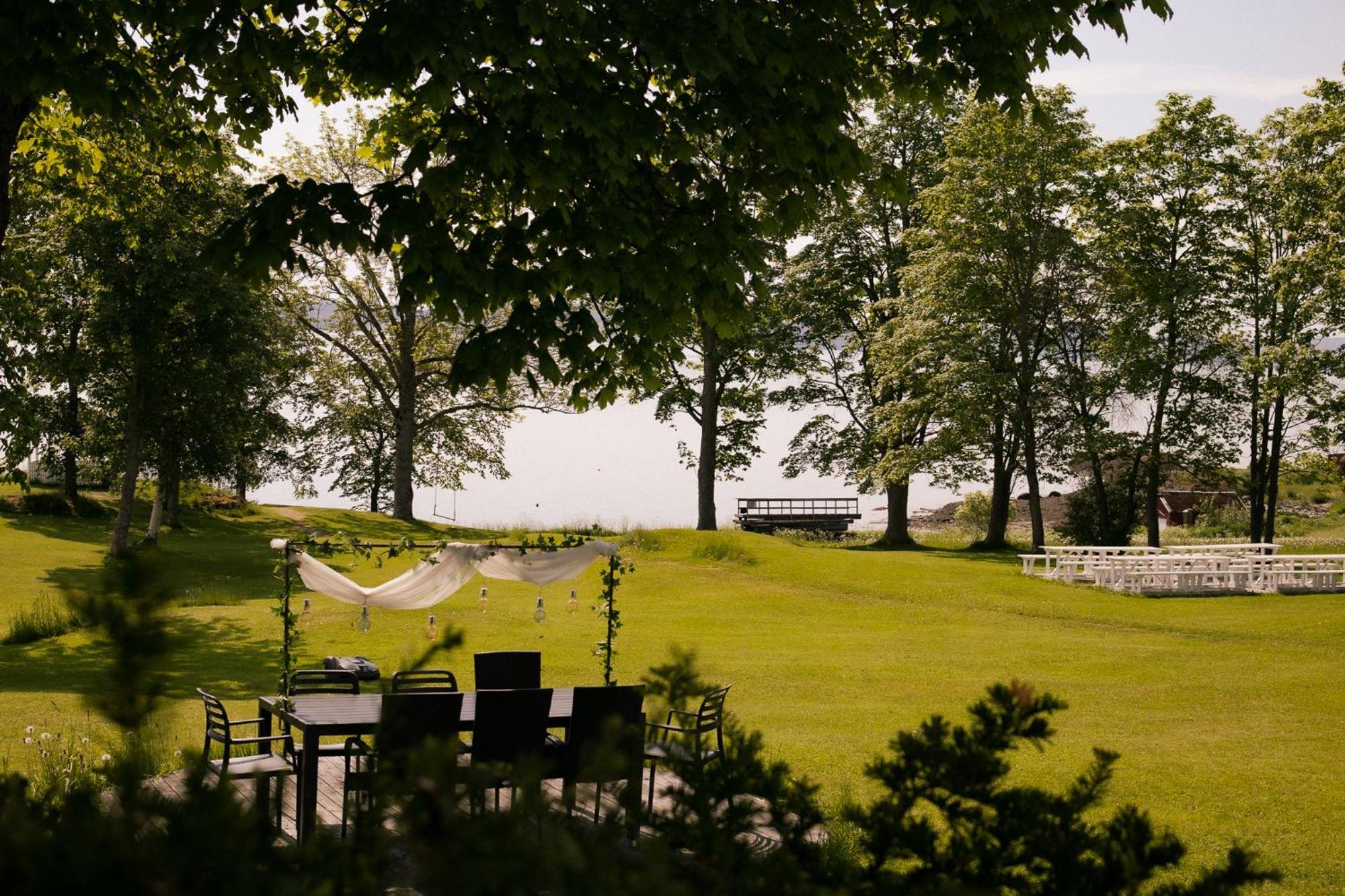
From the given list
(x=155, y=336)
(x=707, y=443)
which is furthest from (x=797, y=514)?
(x=155, y=336)

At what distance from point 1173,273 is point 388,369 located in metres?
29.6

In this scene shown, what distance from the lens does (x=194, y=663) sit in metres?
17.6

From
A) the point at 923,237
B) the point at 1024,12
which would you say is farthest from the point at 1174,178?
the point at 1024,12

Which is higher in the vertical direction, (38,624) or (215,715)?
(215,715)

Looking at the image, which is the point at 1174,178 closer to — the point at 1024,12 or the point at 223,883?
the point at 1024,12

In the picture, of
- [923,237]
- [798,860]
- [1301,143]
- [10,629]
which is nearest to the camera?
[798,860]

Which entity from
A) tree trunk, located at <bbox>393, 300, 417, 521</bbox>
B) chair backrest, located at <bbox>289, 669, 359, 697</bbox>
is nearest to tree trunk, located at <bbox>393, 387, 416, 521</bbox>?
tree trunk, located at <bbox>393, 300, 417, 521</bbox>

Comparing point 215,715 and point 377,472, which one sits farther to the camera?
point 377,472

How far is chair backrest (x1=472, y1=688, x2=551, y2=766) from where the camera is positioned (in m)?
8.38

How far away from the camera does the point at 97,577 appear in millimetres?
2783

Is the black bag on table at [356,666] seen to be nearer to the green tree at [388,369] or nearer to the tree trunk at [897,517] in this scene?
the green tree at [388,369]

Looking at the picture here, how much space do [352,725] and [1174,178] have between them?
34.5 m

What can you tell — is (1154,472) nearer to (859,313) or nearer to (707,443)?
(859,313)

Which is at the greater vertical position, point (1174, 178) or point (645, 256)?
point (1174, 178)
